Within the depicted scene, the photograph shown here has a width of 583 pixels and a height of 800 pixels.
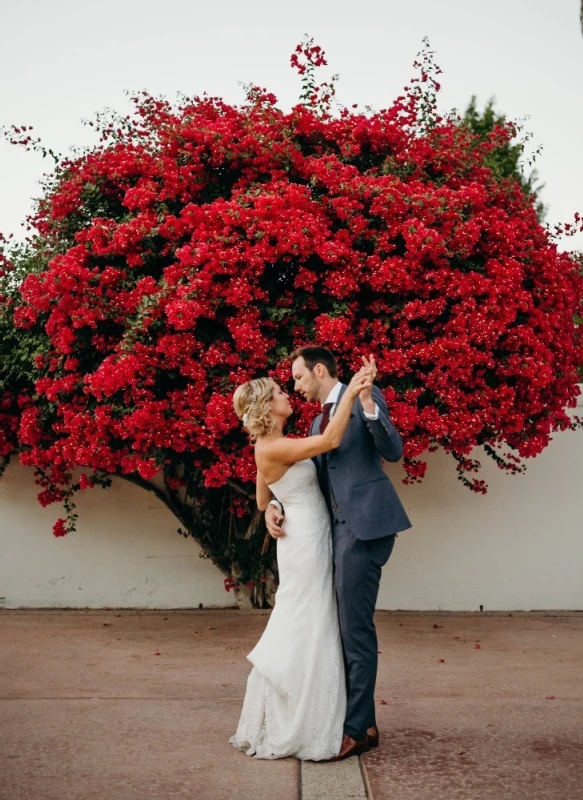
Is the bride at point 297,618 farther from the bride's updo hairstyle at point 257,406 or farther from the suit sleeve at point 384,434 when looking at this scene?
the suit sleeve at point 384,434

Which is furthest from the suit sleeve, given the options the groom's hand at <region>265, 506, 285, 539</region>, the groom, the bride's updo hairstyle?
the groom's hand at <region>265, 506, 285, 539</region>

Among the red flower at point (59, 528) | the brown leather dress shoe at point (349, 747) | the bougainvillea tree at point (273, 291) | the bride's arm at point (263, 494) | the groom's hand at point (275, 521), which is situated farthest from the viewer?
the red flower at point (59, 528)

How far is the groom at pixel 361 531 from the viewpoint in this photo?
13.8ft

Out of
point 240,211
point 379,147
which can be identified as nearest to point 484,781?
point 240,211

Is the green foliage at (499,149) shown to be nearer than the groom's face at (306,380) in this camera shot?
No

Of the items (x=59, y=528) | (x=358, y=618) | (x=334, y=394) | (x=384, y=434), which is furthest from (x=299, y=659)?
(x=59, y=528)

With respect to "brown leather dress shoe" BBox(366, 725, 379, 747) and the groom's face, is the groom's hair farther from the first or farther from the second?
"brown leather dress shoe" BBox(366, 725, 379, 747)

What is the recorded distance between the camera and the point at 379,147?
7660 mm

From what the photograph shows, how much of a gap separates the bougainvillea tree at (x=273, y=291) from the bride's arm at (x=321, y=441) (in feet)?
6.87

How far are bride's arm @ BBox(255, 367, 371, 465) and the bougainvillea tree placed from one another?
2095 millimetres

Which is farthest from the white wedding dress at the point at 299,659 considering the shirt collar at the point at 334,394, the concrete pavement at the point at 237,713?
the shirt collar at the point at 334,394

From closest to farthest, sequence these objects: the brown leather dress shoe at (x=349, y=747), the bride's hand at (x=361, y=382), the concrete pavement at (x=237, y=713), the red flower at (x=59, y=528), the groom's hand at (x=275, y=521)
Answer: the concrete pavement at (x=237, y=713)
the bride's hand at (x=361, y=382)
the brown leather dress shoe at (x=349, y=747)
the groom's hand at (x=275, y=521)
the red flower at (x=59, y=528)

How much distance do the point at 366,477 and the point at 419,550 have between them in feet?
14.1

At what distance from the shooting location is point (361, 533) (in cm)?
422
